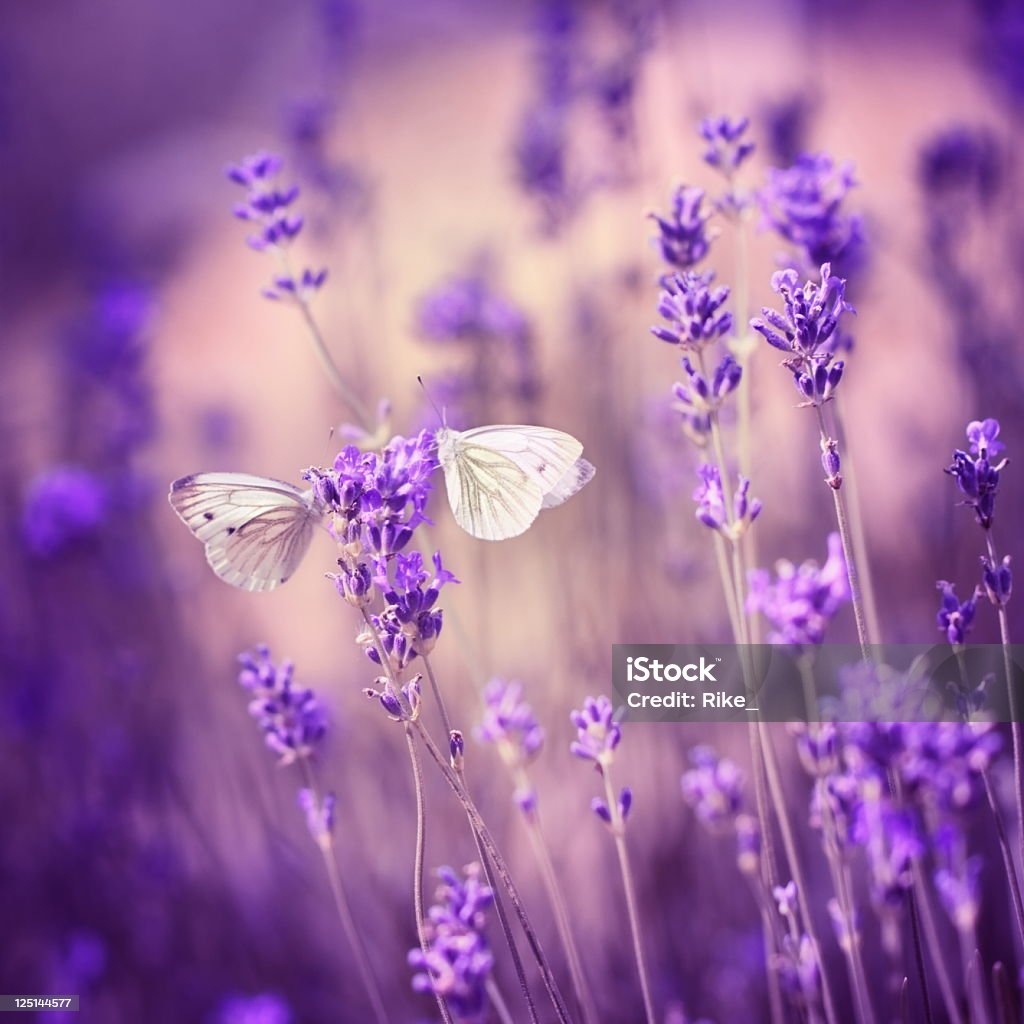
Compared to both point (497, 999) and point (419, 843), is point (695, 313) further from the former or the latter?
point (497, 999)

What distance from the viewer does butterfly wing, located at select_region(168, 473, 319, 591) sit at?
1345 millimetres

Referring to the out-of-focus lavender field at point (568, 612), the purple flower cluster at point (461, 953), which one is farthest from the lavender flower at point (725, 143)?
the purple flower cluster at point (461, 953)

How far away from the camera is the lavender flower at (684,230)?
1.51 meters

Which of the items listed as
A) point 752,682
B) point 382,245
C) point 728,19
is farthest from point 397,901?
point 728,19

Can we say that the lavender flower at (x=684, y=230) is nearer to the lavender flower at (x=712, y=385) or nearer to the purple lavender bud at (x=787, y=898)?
the lavender flower at (x=712, y=385)

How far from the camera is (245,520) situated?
139cm

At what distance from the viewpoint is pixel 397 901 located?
254cm

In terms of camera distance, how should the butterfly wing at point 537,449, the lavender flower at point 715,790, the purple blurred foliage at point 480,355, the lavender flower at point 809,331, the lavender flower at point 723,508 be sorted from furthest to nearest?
the purple blurred foliage at point 480,355 → the lavender flower at point 715,790 → the butterfly wing at point 537,449 → the lavender flower at point 723,508 → the lavender flower at point 809,331

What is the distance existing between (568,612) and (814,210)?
1.53 metres

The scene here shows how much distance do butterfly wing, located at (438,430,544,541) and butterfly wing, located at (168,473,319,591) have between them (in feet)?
0.75

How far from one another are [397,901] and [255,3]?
866 cm

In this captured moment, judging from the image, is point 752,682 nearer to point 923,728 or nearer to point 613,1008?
point 923,728

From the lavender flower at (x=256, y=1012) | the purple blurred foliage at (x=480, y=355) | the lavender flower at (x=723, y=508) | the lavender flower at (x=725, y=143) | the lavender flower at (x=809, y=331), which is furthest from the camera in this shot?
the purple blurred foliage at (x=480, y=355)

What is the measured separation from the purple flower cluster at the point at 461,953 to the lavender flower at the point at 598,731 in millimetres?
209
